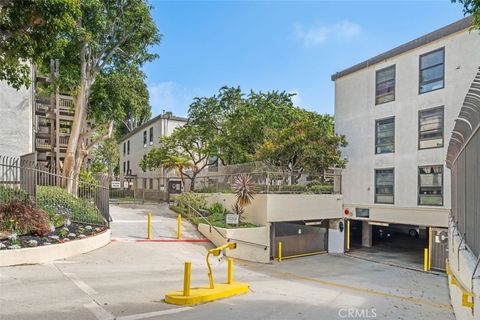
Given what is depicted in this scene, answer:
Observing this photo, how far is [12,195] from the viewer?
12375mm

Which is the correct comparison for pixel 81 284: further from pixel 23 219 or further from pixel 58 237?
pixel 23 219

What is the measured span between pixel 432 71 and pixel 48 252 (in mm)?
20615

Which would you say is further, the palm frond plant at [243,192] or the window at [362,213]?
the window at [362,213]

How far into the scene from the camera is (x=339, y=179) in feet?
80.6

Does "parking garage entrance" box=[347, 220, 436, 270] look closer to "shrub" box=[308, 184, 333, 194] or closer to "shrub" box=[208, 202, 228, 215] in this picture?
"shrub" box=[308, 184, 333, 194]

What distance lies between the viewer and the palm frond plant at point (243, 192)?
20500mm

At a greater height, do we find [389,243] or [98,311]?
[98,311]

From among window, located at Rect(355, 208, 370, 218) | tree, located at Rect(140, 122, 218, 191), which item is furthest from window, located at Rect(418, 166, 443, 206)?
tree, located at Rect(140, 122, 218, 191)

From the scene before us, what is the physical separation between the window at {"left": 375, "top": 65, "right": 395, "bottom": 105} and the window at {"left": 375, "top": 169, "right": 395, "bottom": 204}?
438 cm

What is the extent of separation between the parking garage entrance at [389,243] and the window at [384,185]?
1540 mm

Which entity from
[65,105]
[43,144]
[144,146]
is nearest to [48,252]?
[43,144]

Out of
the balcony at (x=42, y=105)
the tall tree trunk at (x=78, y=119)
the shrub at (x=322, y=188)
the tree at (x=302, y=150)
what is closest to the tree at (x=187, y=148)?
the tree at (x=302, y=150)

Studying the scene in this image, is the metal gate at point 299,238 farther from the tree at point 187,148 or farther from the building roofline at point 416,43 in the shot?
the building roofline at point 416,43

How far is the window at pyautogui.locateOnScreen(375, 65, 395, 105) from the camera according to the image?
2433cm
